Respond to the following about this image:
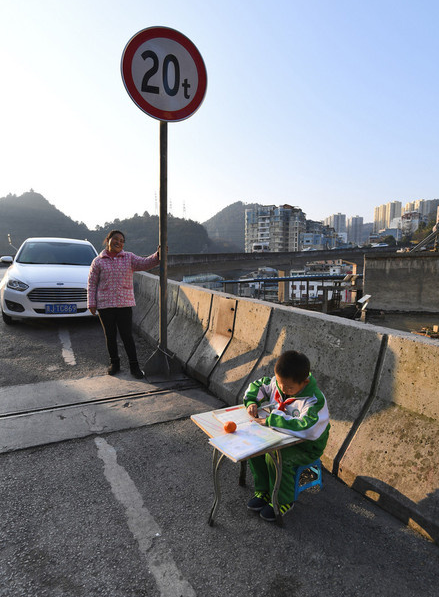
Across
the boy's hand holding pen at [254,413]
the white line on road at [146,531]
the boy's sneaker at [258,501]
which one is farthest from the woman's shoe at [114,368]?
the boy's sneaker at [258,501]

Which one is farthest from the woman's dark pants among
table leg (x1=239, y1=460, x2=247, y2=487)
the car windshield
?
the car windshield

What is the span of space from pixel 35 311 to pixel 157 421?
4.67m

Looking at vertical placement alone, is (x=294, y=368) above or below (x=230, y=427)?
above

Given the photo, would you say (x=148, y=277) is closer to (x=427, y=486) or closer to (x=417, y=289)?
(x=427, y=486)

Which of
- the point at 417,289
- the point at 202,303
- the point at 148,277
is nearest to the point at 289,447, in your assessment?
the point at 202,303

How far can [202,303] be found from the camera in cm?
523

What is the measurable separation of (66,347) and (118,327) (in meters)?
1.84

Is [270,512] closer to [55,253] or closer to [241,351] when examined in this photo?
[241,351]

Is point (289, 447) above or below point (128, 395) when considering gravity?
above

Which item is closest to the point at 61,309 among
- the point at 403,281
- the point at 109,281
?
the point at 109,281

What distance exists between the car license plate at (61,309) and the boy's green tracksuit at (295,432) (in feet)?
19.0

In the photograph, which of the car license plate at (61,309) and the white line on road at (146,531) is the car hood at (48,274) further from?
the white line on road at (146,531)

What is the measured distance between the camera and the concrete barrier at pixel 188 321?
5.09 metres

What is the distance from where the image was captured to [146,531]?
2.12m
